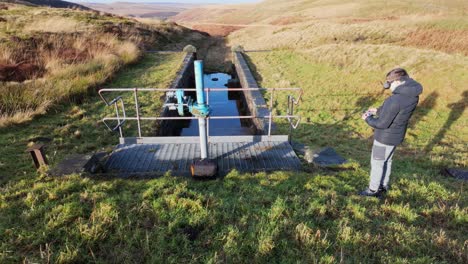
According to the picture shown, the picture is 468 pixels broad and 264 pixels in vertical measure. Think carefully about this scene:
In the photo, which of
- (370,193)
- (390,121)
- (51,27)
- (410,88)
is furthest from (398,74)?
(51,27)

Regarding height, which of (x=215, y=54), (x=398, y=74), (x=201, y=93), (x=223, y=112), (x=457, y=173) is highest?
(x=398, y=74)

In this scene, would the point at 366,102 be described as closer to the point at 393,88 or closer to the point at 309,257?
the point at 393,88

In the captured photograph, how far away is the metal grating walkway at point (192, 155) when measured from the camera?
5.53m

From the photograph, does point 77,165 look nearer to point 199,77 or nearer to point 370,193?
point 199,77

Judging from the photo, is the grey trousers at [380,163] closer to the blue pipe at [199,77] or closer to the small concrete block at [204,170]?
the small concrete block at [204,170]

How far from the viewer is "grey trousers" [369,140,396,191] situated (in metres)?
4.14

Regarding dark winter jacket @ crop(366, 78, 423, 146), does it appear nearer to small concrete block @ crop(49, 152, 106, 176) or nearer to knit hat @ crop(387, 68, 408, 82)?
knit hat @ crop(387, 68, 408, 82)

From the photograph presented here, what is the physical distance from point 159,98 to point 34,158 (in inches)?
217

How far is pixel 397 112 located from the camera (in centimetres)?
381

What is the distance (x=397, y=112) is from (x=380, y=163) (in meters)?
0.84

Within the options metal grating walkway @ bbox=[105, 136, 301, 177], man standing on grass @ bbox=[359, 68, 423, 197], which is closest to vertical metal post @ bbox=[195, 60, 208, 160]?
metal grating walkway @ bbox=[105, 136, 301, 177]

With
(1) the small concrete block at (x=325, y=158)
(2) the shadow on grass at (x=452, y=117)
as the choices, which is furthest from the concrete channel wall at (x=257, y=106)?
(2) the shadow on grass at (x=452, y=117)

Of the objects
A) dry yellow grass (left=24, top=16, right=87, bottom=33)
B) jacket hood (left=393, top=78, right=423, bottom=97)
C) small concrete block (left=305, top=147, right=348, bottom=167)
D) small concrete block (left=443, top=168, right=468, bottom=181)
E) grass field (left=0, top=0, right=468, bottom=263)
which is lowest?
small concrete block (left=443, top=168, right=468, bottom=181)

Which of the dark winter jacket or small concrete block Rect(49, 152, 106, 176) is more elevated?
the dark winter jacket
